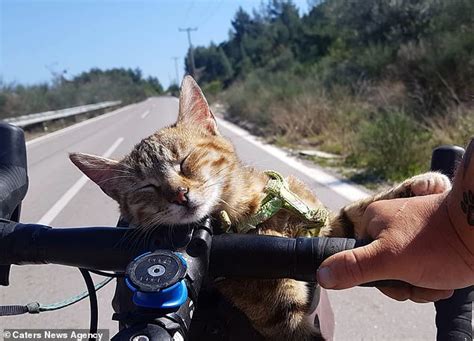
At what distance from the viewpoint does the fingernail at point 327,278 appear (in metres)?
1.27

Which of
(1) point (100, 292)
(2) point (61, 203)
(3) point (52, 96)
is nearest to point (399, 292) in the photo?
(1) point (100, 292)

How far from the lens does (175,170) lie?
2.55 m

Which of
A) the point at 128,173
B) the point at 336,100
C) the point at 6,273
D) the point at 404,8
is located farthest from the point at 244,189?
the point at 404,8

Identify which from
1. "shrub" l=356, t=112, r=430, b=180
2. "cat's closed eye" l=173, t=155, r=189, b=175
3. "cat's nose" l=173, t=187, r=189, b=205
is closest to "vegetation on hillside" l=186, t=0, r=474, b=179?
"shrub" l=356, t=112, r=430, b=180

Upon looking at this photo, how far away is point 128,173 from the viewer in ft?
8.13

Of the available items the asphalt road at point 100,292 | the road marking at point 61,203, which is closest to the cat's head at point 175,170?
the asphalt road at point 100,292

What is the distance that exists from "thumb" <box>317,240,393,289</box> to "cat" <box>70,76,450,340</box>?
0.48m

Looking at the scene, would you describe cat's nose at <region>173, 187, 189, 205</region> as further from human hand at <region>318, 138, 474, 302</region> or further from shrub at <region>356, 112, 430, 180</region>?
shrub at <region>356, 112, 430, 180</region>

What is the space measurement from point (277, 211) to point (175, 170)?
29.1 inches

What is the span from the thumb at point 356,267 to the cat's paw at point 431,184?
0.70m

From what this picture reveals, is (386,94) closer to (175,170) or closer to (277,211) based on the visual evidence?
(175,170)

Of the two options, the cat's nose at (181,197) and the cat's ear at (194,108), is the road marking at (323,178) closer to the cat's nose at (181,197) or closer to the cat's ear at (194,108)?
the cat's ear at (194,108)

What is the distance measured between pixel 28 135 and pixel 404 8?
18.4 metres

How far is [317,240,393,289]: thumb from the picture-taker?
125cm
